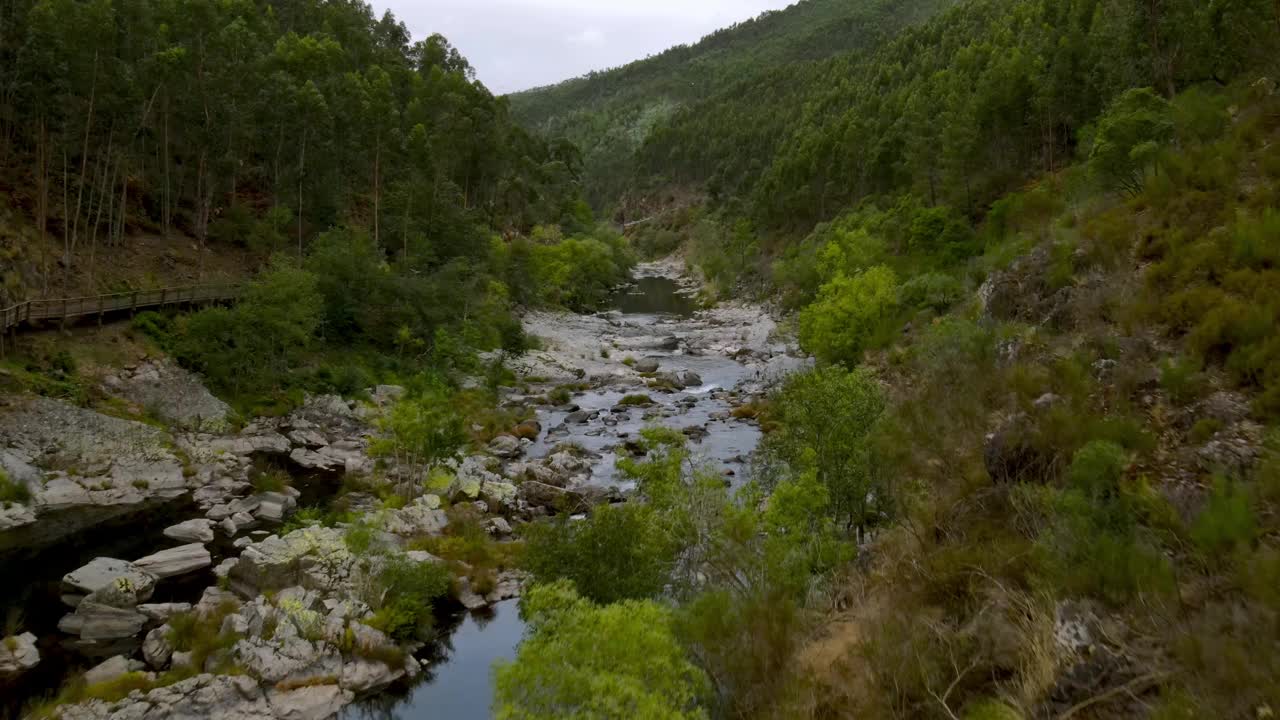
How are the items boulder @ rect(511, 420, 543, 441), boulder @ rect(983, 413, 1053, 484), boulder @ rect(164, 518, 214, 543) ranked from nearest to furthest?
boulder @ rect(983, 413, 1053, 484), boulder @ rect(164, 518, 214, 543), boulder @ rect(511, 420, 543, 441)

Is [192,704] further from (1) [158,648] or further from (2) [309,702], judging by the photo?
(1) [158,648]

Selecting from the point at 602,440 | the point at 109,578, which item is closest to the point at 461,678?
the point at 109,578

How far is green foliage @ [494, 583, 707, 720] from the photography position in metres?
11.3

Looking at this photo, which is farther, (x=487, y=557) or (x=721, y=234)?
(x=721, y=234)

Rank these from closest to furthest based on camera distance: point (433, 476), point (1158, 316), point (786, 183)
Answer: point (1158, 316)
point (433, 476)
point (786, 183)

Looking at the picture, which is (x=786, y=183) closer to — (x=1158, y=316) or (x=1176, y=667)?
(x=1158, y=316)

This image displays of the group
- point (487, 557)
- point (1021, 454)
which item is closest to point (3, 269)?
point (487, 557)

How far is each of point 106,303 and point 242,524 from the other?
1782 centimetres

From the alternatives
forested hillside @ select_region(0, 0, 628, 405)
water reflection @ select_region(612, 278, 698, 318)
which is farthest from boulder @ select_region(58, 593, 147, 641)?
water reflection @ select_region(612, 278, 698, 318)

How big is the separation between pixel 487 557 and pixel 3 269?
28.4m

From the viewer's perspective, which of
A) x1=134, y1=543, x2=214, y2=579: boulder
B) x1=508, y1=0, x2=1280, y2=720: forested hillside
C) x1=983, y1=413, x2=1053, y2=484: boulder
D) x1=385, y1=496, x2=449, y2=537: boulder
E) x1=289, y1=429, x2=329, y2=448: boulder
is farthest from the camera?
x1=289, y1=429, x2=329, y2=448: boulder

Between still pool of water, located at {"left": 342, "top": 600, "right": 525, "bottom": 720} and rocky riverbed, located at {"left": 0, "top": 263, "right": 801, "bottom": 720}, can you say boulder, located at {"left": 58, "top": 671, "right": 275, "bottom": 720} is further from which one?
still pool of water, located at {"left": 342, "top": 600, "right": 525, "bottom": 720}

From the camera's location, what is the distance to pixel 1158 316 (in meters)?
17.1

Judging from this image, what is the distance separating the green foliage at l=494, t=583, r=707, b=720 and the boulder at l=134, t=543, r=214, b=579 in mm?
15389
